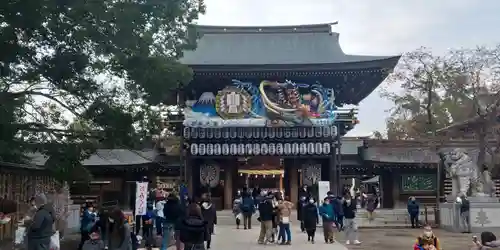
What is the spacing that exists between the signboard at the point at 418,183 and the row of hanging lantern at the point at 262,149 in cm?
805

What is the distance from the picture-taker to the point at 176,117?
103ft

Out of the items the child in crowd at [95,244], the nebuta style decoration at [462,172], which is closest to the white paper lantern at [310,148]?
the nebuta style decoration at [462,172]

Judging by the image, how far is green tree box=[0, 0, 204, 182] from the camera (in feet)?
37.3

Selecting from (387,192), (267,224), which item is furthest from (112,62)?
(387,192)

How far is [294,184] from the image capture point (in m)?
33.8

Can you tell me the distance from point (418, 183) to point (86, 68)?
27421 mm

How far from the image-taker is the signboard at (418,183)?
35.9 m

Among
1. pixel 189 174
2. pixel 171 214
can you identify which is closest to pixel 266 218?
pixel 171 214

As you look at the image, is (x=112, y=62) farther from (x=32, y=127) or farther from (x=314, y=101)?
(x=314, y=101)

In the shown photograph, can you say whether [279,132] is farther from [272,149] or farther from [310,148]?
[310,148]

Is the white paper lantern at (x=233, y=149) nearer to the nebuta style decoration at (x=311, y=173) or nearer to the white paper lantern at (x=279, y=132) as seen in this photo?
the white paper lantern at (x=279, y=132)

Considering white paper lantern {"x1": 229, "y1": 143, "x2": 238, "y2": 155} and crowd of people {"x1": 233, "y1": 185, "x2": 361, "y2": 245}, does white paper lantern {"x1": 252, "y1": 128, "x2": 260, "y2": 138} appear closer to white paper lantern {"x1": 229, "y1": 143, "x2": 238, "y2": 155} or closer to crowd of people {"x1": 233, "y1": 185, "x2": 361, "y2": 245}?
white paper lantern {"x1": 229, "y1": 143, "x2": 238, "y2": 155}

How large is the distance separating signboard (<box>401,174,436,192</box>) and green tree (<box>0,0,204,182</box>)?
927 inches

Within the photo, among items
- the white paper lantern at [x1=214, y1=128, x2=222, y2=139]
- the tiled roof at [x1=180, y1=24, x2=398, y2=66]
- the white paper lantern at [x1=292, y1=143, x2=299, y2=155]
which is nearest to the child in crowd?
the white paper lantern at [x1=214, y1=128, x2=222, y2=139]
